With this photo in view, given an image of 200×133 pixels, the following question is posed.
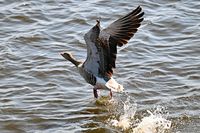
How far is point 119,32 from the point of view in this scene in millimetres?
7512

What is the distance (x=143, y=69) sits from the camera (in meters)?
9.59

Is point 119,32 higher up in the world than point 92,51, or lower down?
higher up

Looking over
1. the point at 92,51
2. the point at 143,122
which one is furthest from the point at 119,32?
the point at 143,122

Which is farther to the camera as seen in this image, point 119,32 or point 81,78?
point 81,78

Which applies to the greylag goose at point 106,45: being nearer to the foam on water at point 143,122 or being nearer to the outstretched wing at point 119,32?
the outstretched wing at point 119,32

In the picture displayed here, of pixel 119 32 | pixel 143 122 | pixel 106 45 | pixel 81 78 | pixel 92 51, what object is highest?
pixel 119 32

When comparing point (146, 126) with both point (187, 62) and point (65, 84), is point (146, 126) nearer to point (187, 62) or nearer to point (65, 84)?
point (65, 84)

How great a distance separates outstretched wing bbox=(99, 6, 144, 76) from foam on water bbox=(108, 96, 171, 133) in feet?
2.73

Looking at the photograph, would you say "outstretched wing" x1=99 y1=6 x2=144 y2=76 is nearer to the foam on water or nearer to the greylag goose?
the greylag goose

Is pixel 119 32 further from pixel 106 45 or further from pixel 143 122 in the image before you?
pixel 143 122

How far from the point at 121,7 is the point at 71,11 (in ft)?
3.52

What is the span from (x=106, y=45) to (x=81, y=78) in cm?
184

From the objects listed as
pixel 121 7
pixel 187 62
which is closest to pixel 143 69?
pixel 187 62


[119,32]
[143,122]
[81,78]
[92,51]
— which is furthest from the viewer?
[81,78]
